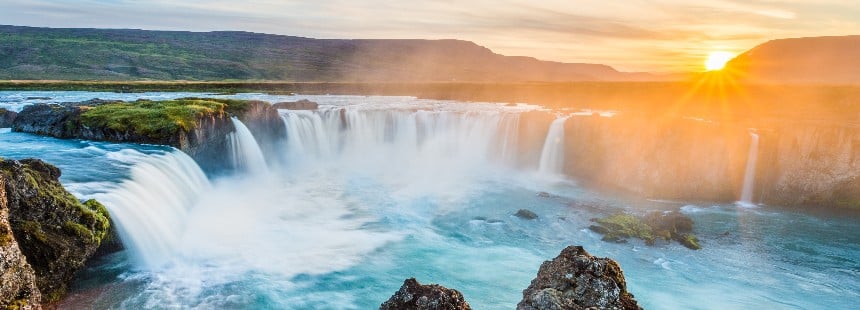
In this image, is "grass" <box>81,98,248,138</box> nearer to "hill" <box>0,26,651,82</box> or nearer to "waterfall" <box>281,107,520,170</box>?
"waterfall" <box>281,107,520,170</box>

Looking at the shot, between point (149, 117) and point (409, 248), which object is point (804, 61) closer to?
point (409, 248)

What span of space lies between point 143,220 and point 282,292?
19.0 feet

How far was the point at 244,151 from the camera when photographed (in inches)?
1415

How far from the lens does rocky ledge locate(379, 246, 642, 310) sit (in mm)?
7695

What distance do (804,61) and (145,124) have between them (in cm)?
11857

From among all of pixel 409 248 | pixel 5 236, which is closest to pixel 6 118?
pixel 409 248

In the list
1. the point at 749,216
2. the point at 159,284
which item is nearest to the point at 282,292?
the point at 159,284

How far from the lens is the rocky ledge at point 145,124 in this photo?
28522mm

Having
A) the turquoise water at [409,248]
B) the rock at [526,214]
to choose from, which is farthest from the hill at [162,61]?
the rock at [526,214]

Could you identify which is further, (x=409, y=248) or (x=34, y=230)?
(x=409, y=248)

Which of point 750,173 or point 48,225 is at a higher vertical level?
point 750,173

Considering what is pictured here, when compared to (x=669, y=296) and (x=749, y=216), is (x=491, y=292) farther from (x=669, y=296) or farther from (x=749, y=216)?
(x=749, y=216)

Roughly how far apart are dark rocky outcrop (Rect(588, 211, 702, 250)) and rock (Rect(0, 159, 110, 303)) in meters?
20.9

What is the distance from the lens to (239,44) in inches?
7859
